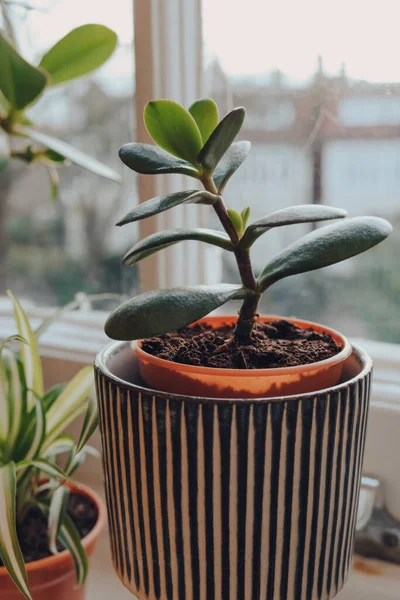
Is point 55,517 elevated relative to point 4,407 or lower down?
lower down

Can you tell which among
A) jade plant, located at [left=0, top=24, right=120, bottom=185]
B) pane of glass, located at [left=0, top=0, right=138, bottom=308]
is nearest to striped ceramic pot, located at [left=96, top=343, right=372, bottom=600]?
jade plant, located at [left=0, top=24, right=120, bottom=185]

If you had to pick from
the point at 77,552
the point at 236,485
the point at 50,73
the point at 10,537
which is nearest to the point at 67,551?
the point at 77,552

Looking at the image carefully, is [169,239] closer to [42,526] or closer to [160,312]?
[160,312]

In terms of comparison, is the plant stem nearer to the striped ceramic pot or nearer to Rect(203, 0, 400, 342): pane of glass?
the striped ceramic pot

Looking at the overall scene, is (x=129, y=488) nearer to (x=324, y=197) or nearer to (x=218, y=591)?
(x=218, y=591)

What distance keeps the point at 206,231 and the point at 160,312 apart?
107 millimetres

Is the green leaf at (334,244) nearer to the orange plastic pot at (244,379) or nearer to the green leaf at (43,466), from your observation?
the orange plastic pot at (244,379)

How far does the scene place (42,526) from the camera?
2.54 feet

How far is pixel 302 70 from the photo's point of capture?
859 millimetres

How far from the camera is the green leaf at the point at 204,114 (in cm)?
54

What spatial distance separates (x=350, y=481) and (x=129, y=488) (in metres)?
0.19

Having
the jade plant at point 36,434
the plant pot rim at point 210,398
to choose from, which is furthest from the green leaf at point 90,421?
the plant pot rim at point 210,398

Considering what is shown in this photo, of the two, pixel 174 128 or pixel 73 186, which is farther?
pixel 73 186

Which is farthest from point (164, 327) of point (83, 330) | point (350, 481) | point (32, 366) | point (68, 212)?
point (68, 212)
